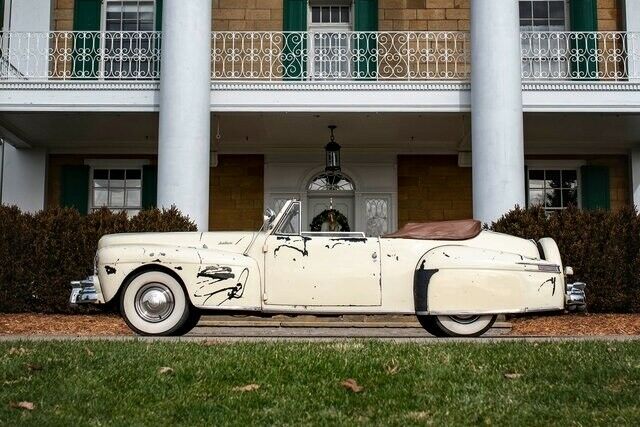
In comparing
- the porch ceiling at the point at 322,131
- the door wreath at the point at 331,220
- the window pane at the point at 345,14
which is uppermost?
the window pane at the point at 345,14

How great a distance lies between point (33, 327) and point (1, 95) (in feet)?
17.1

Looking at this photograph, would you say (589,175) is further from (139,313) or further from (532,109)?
(139,313)

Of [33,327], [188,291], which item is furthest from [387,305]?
[33,327]

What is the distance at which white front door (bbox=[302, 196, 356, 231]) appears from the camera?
16.6 meters

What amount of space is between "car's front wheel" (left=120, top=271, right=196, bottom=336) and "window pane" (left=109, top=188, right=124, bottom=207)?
9193mm

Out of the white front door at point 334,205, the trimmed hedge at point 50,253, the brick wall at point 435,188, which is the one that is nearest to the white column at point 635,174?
the brick wall at point 435,188

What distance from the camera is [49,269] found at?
1170 cm

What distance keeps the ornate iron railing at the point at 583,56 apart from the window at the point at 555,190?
208 centimetres

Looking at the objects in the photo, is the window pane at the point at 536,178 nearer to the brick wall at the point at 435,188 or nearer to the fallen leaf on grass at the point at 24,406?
the brick wall at the point at 435,188

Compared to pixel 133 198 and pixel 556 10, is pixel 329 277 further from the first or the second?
pixel 556 10

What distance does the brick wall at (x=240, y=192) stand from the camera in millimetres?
16500

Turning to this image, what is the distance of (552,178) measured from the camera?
16766 mm

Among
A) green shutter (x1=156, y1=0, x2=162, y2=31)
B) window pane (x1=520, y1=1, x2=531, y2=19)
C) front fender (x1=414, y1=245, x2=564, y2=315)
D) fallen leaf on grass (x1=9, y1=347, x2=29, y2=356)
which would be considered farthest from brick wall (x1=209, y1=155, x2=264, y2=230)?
fallen leaf on grass (x1=9, y1=347, x2=29, y2=356)

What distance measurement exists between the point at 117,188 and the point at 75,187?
0.83 m
